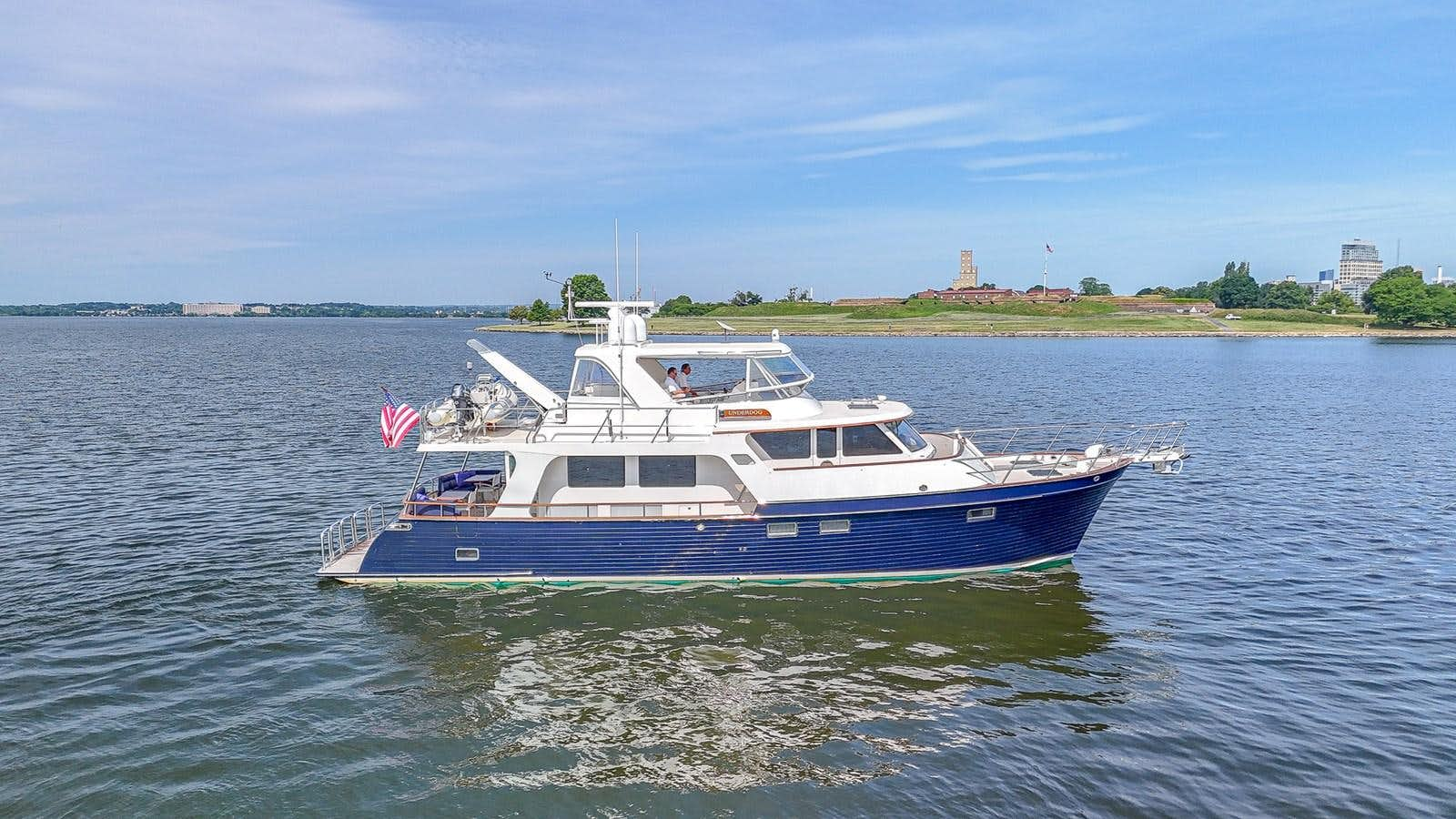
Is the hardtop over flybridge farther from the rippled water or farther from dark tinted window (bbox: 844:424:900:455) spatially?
the rippled water

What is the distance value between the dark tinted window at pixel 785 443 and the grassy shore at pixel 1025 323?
101 meters

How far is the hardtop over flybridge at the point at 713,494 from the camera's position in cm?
1642

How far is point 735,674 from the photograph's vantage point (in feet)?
45.9

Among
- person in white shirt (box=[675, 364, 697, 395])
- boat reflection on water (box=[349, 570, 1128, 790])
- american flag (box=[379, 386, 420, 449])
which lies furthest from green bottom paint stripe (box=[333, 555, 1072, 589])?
person in white shirt (box=[675, 364, 697, 395])

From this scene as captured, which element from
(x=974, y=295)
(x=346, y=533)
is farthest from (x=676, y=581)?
(x=974, y=295)

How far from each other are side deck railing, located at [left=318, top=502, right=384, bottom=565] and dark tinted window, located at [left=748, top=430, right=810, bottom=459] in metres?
7.49

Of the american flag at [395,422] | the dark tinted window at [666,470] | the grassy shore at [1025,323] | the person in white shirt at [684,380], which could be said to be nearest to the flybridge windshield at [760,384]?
the person in white shirt at [684,380]

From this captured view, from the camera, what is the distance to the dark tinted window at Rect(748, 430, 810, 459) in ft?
56.2

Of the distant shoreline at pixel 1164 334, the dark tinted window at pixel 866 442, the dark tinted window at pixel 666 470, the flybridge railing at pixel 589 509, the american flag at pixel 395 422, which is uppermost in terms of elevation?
the distant shoreline at pixel 1164 334

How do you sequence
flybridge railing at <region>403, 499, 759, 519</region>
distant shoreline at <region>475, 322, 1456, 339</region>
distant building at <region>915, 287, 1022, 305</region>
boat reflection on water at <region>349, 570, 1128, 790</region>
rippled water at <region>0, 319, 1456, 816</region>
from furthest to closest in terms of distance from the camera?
distant building at <region>915, 287, 1022, 305</region>
distant shoreline at <region>475, 322, 1456, 339</region>
flybridge railing at <region>403, 499, 759, 519</region>
boat reflection on water at <region>349, 570, 1128, 790</region>
rippled water at <region>0, 319, 1456, 816</region>

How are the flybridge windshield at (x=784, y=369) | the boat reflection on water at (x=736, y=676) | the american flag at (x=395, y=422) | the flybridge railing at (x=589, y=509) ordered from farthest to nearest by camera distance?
1. the flybridge windshield at (x=784, y=369)
2. the american flag at (x=395, y=422)
3. the flybridge railing at (x=589, y=509)
4. the boat reflection on water at (x=736, y=676)

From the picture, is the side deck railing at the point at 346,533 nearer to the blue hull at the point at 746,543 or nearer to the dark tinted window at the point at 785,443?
the blue hull at the point at 746,543

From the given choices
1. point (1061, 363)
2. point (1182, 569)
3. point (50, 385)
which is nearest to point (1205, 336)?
point (1061, 363)

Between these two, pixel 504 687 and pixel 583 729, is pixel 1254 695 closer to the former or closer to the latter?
pixel 583 729
